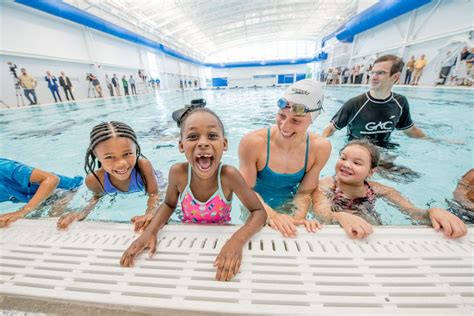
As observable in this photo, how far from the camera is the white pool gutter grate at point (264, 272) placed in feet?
2.78

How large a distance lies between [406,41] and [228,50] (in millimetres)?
36338

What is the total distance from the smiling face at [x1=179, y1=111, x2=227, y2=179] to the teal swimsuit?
0.76 m

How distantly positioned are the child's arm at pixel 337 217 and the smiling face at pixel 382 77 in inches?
69.7

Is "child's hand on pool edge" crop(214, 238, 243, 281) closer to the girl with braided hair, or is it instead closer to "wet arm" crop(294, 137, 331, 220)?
the girl with braided hair

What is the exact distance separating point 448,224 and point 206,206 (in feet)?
5.21

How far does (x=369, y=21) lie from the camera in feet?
49.4

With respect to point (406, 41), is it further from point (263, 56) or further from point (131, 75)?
point (263, 56)

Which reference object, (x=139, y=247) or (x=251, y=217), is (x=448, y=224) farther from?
(x=139, y=247)

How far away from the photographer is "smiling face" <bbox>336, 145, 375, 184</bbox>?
79.7 inches

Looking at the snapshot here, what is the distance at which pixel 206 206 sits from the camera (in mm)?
1797

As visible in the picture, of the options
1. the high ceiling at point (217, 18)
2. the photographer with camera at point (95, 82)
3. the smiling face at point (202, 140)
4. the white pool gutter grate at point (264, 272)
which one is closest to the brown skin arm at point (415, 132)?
the white pool gutter grate at point (264, 272)

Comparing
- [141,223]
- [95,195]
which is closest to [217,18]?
[95,195]

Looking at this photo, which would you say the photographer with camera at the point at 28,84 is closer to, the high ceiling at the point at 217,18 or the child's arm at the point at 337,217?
the high ceiling at the point at 217,18

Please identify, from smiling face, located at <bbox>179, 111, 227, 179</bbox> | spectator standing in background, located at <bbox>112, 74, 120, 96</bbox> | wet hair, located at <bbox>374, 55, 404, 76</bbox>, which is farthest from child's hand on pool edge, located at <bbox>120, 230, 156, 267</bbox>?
spectator standing in background, located at <bbox>112, 74, 120, 96</bbox>
